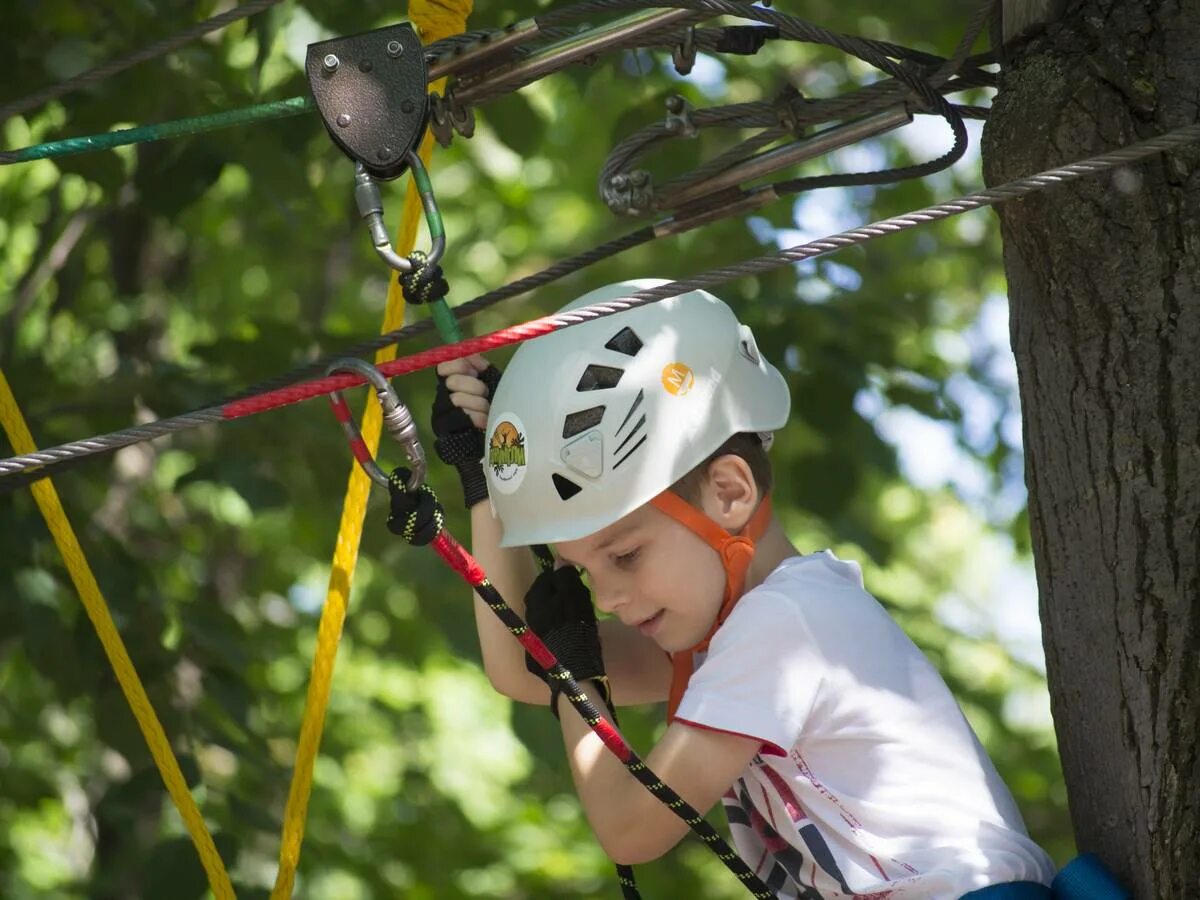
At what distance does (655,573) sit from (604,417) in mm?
253

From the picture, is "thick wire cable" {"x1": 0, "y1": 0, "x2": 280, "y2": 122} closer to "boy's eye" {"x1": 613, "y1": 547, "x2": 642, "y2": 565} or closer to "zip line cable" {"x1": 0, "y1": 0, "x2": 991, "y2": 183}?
"zip line cable" {"x1": 0, "y1": 0, "x2": 991, "y2": 183}

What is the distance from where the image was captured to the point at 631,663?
2.63m

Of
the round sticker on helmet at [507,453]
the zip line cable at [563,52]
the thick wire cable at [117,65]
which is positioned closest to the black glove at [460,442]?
the round sticker on helmet at [507,453]

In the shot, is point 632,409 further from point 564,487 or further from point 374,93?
point 374,93

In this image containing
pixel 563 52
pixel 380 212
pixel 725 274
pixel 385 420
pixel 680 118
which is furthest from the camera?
pixel 680 118

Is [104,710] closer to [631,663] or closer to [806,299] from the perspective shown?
[631,663]

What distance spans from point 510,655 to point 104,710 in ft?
5.44

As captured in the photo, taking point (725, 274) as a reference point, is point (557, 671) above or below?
below

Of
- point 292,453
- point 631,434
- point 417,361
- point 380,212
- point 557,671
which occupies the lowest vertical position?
point 557,671

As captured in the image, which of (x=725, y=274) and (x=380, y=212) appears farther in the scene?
(x=380, y=212)

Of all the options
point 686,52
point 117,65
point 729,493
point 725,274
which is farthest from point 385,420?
point 117,65

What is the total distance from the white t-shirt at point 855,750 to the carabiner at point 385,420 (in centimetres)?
52

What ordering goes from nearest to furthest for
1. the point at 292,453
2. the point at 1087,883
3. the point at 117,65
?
the point at 1087,883 → the point at 117,65 → the point at 292,453

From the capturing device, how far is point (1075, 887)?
1976 mm
